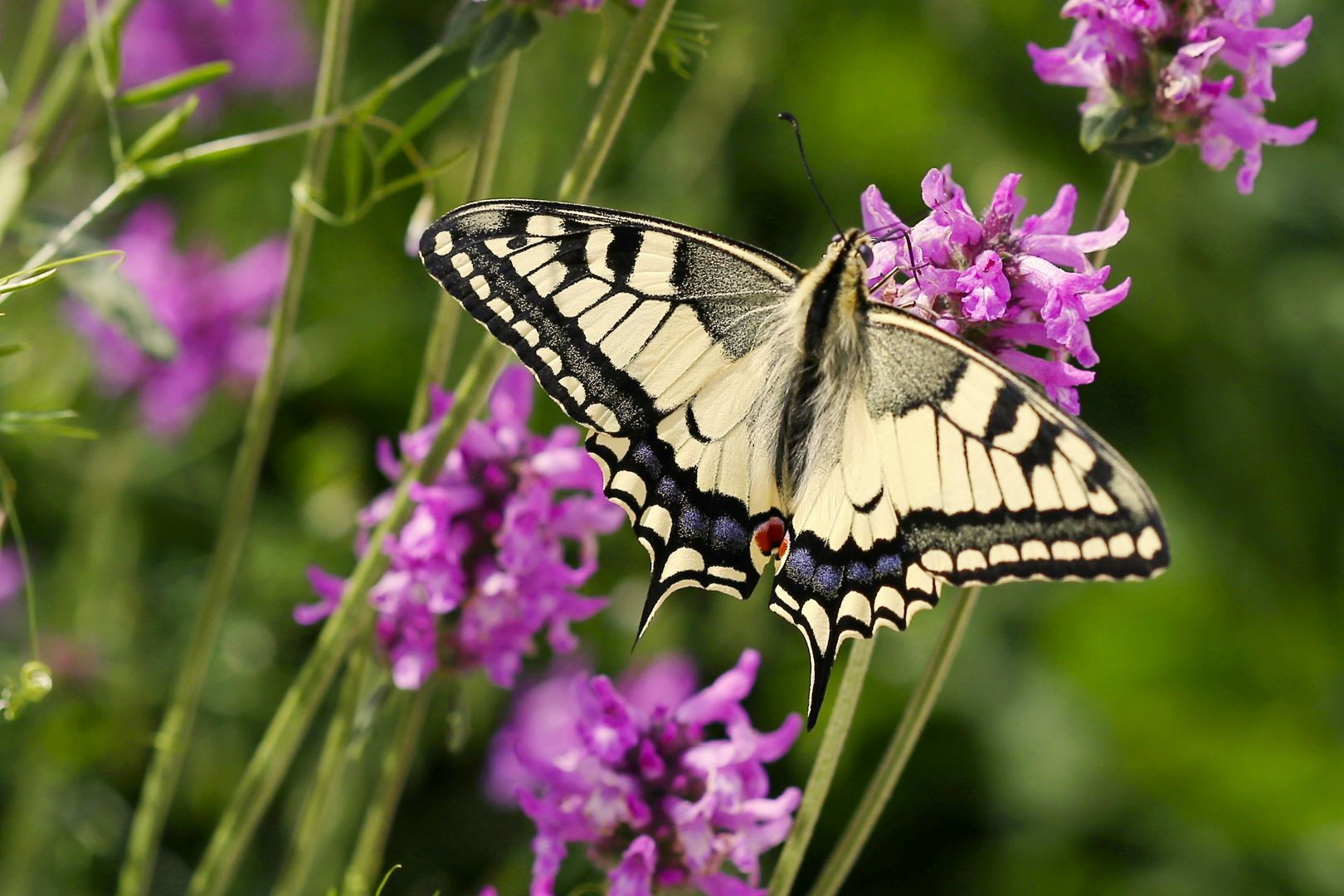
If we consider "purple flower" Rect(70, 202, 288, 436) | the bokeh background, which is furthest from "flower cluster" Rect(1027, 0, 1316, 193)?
"purple flower" Rect(70, 202, 288, 436)

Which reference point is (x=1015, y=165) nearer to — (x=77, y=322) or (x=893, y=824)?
(x=893, y=824)

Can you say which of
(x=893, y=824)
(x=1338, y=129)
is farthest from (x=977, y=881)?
(x=1338, y=129)

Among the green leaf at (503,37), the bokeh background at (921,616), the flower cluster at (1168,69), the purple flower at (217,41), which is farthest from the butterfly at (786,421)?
the purple flower at (217,41)

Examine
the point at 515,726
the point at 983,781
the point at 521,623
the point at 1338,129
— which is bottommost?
the point at 515,726

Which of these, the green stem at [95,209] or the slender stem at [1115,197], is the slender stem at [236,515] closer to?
the green stem at [95,209]

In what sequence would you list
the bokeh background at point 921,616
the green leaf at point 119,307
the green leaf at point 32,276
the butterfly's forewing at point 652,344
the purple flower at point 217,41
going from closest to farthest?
the green leaf at point 32,276 → the butterfly's forewing at point 652,344 → the green leaf at point 119,307 → the bokeh background at point 921,616 → the purple flower at point 217,41

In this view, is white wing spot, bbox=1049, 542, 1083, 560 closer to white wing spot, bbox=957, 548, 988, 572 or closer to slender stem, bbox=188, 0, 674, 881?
white wing spot, bbox=957, 548, 988, 572
